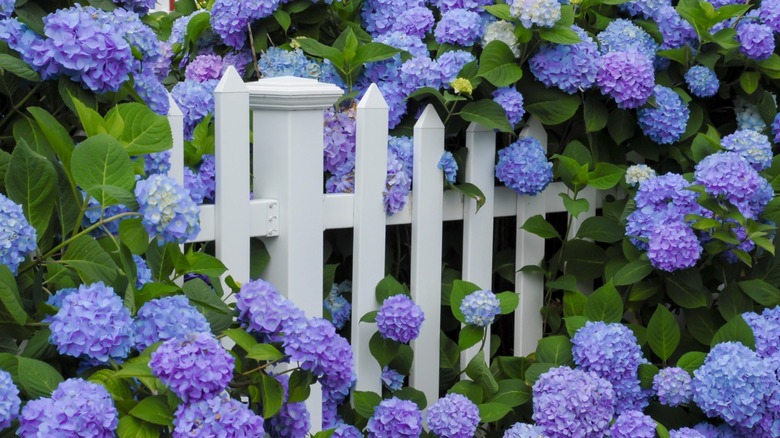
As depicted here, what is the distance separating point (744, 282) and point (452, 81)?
0.76m

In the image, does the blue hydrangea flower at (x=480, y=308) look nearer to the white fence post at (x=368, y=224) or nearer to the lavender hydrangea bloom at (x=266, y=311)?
the white fence post at (x=368, y=224)

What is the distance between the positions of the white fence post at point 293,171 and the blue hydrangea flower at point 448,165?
0.30 m

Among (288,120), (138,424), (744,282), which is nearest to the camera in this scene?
(138,424)

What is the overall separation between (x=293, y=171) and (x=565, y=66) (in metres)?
0.68

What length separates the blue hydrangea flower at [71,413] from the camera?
50.3 inches

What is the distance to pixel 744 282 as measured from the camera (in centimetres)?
238

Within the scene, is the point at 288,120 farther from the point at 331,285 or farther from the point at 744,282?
the point at 744,282

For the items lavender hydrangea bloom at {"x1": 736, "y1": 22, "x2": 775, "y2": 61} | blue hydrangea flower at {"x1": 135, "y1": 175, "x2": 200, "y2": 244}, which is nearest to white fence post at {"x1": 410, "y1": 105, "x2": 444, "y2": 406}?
lavender hydrangea bloom at {"x1": 736, "y1": 22, "x2": 775, "y2": 61}

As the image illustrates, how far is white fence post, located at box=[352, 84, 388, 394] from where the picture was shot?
85.1 inches

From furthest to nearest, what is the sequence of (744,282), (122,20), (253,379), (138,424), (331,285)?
(744,282)
(331,285)
(122,20)
(253,379)
(138,424)

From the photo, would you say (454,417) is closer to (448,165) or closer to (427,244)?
(427,244)

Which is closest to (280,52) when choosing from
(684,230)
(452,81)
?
(452,81)

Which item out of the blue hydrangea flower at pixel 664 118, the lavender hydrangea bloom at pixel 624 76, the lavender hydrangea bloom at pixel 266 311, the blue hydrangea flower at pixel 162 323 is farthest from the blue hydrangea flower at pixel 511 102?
the blue hydrangea flower at pixel 162 323

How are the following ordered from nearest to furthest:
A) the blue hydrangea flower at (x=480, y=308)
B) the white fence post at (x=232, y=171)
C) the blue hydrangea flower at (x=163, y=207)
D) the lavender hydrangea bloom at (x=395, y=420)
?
the blue hydrangea flower at (x=163, y=207) → the white fence post at (x=232, y=171) → the lavender hydrangea bloom at (x=395, y=420) → the blue hydrangea flower at (x=480, y=308)
